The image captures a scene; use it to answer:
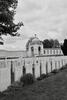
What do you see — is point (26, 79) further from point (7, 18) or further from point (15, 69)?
point (7, 18)

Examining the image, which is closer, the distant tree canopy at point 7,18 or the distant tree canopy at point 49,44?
the distant tree canopy at point 7,18

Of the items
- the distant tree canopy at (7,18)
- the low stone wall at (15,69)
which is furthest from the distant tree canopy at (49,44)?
the distant tree canopy at (7,18)

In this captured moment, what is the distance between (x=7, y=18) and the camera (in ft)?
21.5

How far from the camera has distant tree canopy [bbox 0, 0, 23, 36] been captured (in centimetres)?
611

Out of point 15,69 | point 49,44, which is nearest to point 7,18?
point 15,69

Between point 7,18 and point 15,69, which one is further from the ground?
point 7,18

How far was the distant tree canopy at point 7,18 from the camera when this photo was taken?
20.0ft

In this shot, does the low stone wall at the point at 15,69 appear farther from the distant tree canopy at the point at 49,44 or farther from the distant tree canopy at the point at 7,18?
the distant tree canopy at the point at 49,44

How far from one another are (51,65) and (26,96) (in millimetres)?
8592

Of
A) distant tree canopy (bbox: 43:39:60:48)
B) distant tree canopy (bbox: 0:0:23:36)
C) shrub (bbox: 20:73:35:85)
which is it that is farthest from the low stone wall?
distant tree canopy (bbox: 43:39:60:48)

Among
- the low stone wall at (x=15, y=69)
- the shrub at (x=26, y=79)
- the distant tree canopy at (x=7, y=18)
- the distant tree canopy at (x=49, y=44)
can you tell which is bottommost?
the shrub at (x=26, y=79)

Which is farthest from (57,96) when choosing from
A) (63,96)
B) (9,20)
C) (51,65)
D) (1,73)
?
(51,65)

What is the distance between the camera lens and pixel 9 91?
7023 millimetres

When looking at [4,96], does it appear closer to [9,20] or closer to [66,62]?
[9,20]
